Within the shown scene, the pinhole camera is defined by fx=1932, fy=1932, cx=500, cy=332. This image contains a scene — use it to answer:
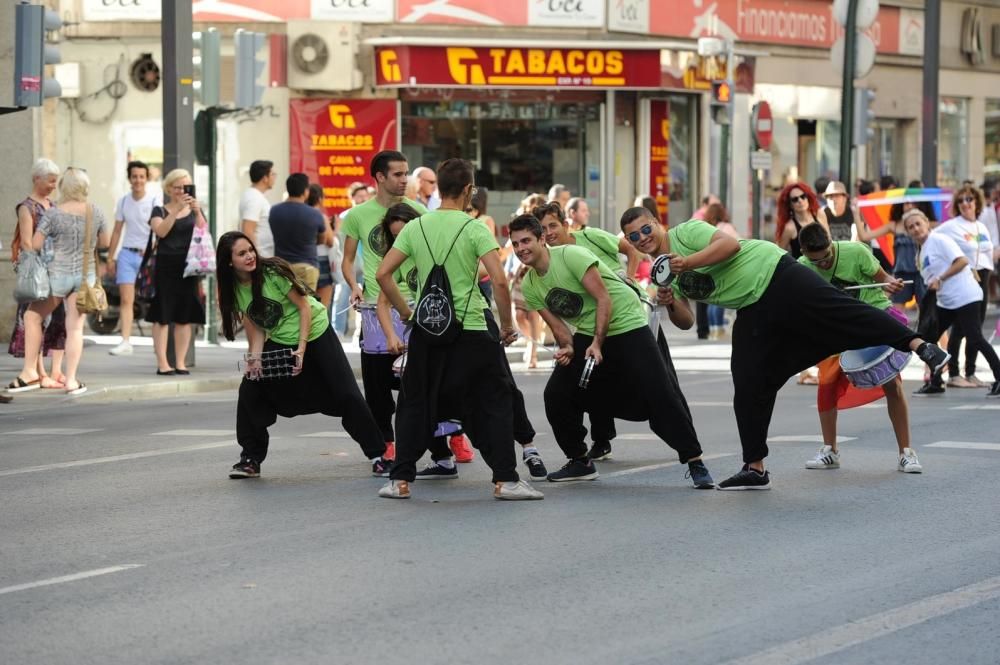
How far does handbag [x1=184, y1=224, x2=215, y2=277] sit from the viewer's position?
1659cm

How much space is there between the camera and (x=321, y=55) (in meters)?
26.9

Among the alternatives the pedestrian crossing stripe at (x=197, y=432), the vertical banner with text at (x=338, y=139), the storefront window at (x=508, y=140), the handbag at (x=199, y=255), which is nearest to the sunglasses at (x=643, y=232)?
the pedestrian crossing stripe at (x=197, y=432)

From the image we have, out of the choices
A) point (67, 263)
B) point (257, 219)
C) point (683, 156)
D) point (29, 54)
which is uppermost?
point (29, 54)

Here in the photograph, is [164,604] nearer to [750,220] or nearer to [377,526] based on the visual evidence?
[377,526]

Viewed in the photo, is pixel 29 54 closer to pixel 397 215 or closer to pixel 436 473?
pixel 397 215

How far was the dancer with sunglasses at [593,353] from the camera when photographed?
1002cm

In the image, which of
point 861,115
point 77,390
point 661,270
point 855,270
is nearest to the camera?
point 661,270

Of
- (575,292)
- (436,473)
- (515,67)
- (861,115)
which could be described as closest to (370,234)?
(575,292)

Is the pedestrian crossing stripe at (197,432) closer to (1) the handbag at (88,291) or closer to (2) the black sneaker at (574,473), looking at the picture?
(1) the handbag at (88,291)

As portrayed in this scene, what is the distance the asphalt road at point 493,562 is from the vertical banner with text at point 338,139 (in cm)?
1509

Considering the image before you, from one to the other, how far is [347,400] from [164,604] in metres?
3.50

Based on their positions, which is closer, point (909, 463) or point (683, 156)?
point (909, 463)

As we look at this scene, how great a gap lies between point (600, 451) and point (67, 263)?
18.8ft

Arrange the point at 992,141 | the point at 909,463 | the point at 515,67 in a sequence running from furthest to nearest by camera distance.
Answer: the point at 992,141, the point at 515,67, the point at 909,463
